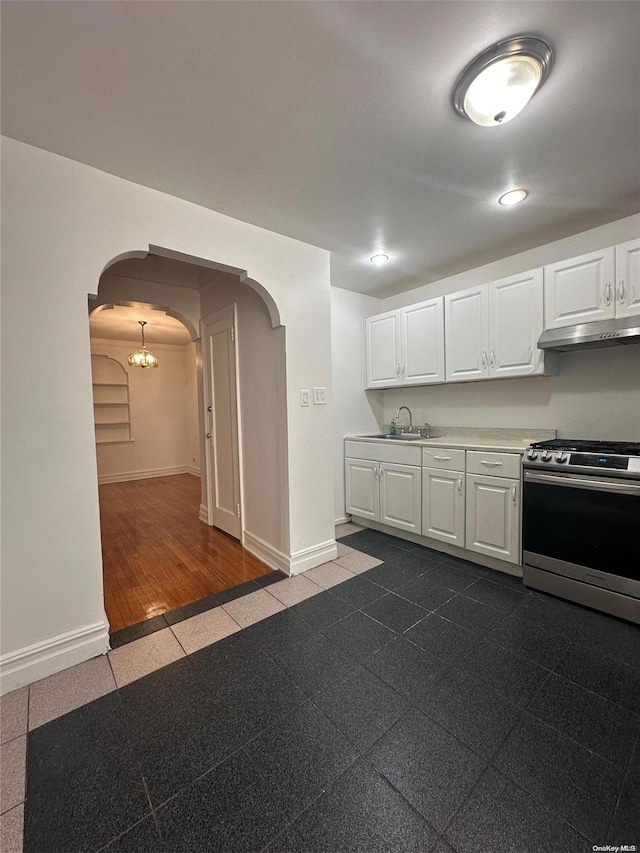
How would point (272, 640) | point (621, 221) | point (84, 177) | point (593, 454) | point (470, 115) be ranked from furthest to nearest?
point (621, 221) → point (593, 454) → point (272, 640) → point (84, 177) → point (470, 115)

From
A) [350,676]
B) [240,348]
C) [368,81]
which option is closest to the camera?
[368,81]

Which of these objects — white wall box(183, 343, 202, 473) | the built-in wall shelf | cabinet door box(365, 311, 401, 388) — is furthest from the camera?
white wall box(183, 343, 202, 473)

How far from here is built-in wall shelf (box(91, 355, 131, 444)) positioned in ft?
20.2

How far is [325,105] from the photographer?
142 centimetres

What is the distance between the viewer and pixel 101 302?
306cm

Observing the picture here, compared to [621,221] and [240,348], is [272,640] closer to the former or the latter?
[240,348]

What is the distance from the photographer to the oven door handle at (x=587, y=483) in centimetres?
191

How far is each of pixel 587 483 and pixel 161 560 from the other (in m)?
3.14

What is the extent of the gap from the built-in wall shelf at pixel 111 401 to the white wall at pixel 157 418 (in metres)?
0.08

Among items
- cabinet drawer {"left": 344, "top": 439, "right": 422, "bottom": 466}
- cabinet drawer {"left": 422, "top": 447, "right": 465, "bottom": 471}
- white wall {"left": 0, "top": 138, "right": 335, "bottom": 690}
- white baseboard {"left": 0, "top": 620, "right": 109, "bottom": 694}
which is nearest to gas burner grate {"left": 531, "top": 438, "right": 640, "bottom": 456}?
cabinet drawer {"left": 422, "top": 447, "right": 465, "bottom": 471}

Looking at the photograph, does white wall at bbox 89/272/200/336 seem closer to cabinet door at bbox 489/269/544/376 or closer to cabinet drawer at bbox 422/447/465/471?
cabinet drawer at bbox 422/447/465/471

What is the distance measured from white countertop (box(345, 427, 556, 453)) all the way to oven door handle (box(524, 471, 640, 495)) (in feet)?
0.67

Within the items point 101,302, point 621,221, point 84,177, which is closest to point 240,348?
point 101,302

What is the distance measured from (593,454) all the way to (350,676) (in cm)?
183
